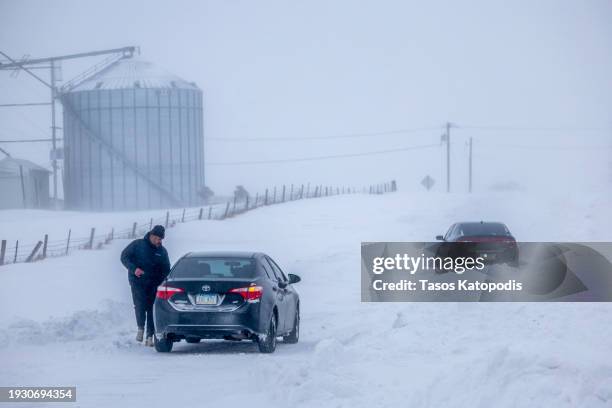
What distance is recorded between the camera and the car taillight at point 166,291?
53.5 ft

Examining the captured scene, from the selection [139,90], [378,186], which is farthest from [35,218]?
[378,186]

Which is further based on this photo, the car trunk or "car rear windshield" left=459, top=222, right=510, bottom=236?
"car rear windshield" left=459, top=222, right=510, bottom=236

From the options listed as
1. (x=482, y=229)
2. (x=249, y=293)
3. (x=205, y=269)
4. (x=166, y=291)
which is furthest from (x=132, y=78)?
(x=249, y=293)

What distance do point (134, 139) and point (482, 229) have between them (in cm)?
4048

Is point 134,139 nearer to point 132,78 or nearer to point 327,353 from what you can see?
point 132,78

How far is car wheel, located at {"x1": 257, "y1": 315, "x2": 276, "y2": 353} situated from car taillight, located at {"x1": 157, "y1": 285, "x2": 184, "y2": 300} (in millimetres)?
1277

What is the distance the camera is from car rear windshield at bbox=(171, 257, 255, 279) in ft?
54.6

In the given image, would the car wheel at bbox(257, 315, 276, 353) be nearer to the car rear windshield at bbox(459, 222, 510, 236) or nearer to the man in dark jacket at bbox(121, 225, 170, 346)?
the man in dark jacket at bbox(121, 225, 170, 346)

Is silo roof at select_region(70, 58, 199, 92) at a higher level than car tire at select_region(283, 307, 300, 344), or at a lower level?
higher

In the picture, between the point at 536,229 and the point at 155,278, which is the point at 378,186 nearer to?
the point at 536,229

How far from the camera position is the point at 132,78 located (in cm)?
6669

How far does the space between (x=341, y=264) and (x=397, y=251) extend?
5.98 feet

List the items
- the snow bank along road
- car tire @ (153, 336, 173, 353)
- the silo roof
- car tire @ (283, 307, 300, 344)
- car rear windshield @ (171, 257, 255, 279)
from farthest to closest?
the silo roof → car tire @ (283, 307, 300, 344) → car rear windshield @ (171, 257, 255, 279) → car tire @ (153, 336, 173, 353) → the snow bank along road

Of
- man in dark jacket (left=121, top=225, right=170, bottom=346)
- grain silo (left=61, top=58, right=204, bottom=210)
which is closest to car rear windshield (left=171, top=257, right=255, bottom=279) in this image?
man in dark jacket (left=121, top=225, right=170, bottom=346)
